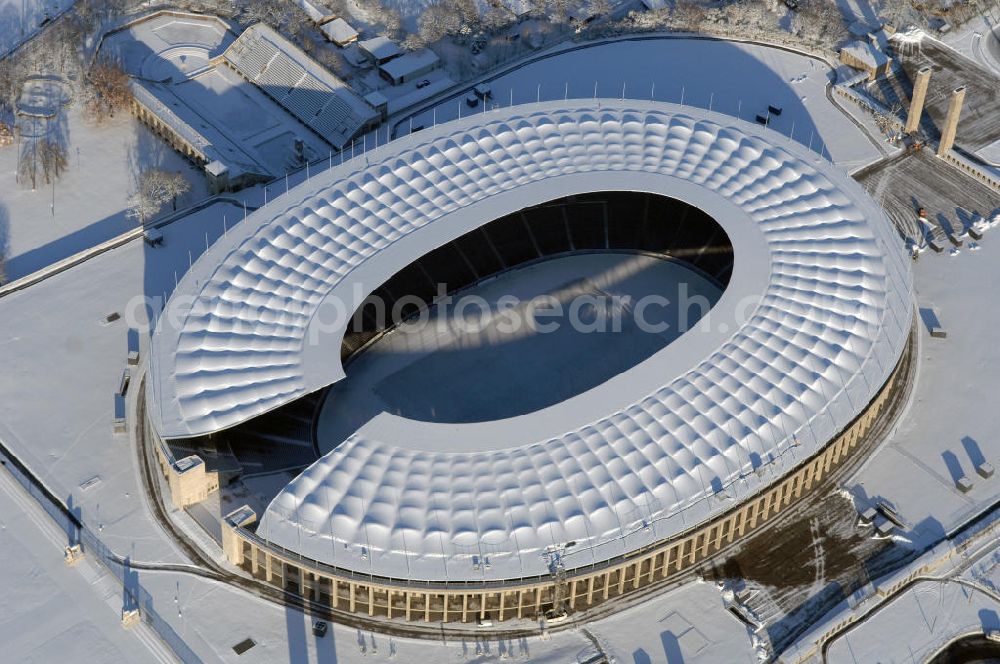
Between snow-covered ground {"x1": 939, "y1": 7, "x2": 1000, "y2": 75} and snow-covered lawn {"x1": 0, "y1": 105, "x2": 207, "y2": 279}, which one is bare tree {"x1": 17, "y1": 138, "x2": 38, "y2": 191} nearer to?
snow-covered lawn {"x1": 0, "y1": 105, "x2": 207, "y2": 279}

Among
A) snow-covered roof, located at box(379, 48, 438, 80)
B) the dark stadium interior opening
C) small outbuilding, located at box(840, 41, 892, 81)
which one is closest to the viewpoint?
the dark stadium interior opening

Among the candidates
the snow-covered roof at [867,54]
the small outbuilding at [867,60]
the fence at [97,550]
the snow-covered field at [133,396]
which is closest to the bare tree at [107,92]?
the snow-covered field at [133,396]

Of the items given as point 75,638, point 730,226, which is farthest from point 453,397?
point 75,638

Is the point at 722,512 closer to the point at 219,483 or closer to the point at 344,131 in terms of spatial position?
the point at 219,483

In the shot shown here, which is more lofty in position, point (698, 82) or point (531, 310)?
point (698, 82)

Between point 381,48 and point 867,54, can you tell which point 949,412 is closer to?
point 867,54

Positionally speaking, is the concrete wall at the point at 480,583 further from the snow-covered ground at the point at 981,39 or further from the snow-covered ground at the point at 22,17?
the snow-covered ground at the point at 22,17

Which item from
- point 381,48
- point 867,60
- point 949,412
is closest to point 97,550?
point 949,412

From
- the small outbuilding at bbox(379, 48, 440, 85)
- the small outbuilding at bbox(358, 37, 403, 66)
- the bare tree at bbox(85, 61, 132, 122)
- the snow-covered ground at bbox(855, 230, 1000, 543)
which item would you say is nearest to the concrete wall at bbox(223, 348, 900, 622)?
the snow-covered ground at bbox(855, 230, 1000, 543)
